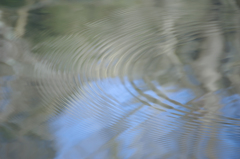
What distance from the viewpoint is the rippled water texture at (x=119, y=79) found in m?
0.28

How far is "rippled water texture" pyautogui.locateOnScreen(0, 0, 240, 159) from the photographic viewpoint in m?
0.28

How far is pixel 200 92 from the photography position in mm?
344

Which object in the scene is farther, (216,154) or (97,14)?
(97,14)

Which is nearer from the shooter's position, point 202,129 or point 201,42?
point 202,129

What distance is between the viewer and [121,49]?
39 cm

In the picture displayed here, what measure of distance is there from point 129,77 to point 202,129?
12 cm

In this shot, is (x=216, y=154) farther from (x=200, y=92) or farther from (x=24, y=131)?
(x=24, y=131)

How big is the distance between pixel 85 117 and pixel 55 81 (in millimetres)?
79

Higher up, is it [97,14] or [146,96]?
[97,14]

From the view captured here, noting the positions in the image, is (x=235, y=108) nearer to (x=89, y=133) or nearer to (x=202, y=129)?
(x=202, y=129)

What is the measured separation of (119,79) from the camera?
357mm

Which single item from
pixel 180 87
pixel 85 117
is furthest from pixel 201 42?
pixel 85 117

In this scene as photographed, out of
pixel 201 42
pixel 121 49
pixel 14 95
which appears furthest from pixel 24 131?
pixel 201 42

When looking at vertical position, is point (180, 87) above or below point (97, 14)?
below
